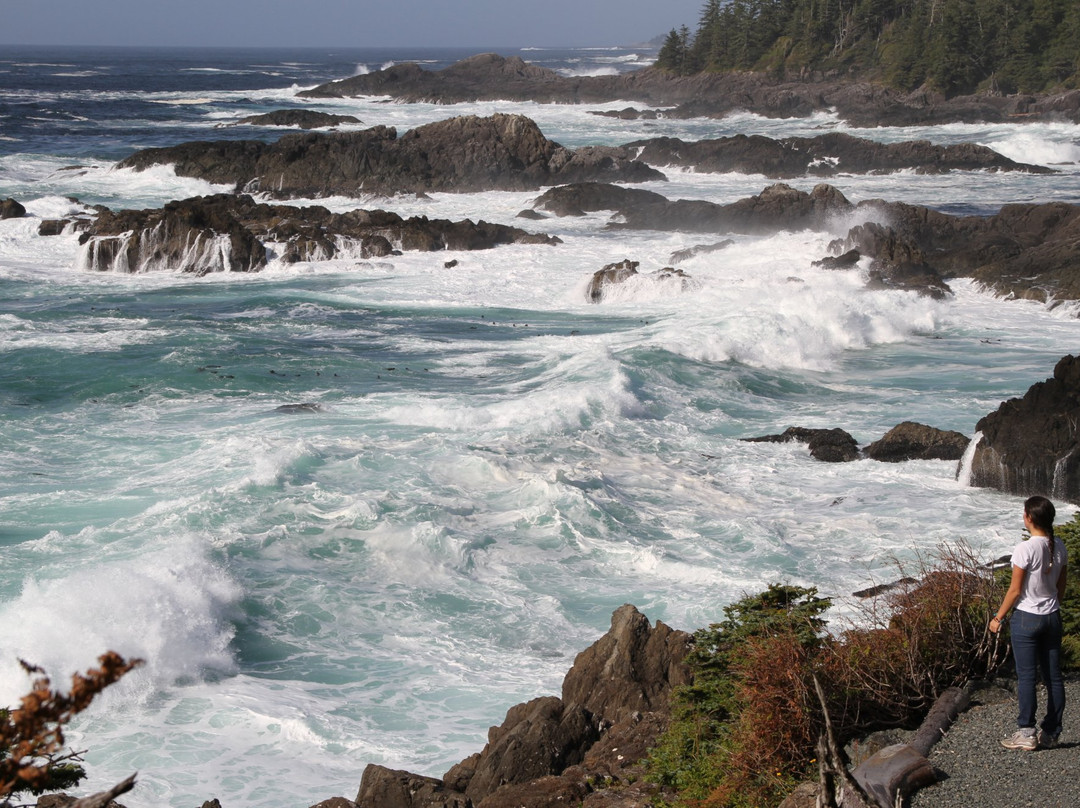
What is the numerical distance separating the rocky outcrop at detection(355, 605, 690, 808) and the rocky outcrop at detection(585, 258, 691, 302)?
1874 cm

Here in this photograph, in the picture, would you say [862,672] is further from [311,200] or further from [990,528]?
[311,200]

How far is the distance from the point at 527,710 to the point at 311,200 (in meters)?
35.4

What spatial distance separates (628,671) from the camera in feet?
28.9

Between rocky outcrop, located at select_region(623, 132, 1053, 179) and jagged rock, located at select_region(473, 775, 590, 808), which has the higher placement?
rocky outcrop, located at select_region(623, 132, 1053, 179)

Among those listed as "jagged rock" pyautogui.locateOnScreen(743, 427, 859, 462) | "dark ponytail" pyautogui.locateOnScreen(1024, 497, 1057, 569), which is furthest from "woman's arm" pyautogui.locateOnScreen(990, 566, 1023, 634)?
"jagged rock" pyautogui.locateOnScreen(743, 427, 859, 462)

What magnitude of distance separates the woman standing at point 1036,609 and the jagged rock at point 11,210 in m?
34.5

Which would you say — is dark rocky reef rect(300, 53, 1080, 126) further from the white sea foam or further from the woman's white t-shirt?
the woman's white t-shirt

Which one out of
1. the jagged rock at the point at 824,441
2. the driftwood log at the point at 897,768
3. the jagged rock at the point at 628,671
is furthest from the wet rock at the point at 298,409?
the driftwood log at the point at 897,768

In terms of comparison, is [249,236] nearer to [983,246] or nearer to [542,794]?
[983,246]

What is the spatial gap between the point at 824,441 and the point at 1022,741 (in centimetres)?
1032

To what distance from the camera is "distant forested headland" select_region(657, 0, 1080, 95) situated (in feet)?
249

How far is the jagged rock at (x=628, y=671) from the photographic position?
8664 mm

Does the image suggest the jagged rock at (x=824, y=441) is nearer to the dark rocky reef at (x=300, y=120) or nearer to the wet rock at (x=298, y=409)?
the wet rock at (x=298, y=409)

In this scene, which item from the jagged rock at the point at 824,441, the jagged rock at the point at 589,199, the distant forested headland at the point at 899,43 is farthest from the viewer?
the distant forested headland at the point at 899,43
